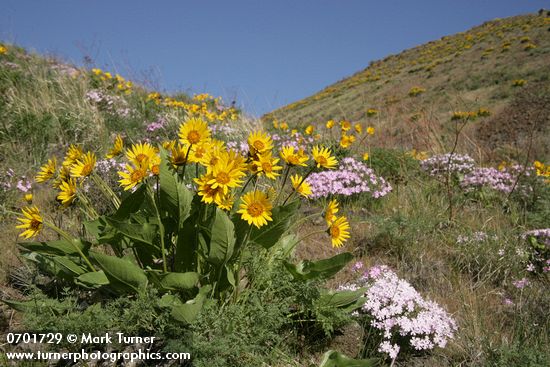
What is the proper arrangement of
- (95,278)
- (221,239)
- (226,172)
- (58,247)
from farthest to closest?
(58,247) < (95,278) < (221,239) < (226,172)

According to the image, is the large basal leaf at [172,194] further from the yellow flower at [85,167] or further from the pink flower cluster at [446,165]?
the pink flower cluster at [446,165]

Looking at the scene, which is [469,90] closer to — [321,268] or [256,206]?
[321,268]

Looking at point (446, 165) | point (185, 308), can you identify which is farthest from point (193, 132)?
point (446, 165)

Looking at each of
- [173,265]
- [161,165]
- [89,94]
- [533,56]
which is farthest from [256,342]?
[533,56]

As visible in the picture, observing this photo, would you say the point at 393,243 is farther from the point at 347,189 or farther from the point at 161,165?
the point at 161,165

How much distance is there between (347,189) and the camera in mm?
4812

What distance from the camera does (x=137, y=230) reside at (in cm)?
213

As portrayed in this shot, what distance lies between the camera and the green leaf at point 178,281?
206 centimetres

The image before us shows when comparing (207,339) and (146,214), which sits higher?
(146,214)

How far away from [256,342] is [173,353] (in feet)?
1.29

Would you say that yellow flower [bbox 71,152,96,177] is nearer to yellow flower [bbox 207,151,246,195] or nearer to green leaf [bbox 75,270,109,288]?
green leaf [bbox 75,270,109,288]

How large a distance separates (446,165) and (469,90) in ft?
48.2

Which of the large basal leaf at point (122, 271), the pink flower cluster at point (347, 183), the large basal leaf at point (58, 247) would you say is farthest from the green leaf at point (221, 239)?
the pink flower cluster at point (347, 183)

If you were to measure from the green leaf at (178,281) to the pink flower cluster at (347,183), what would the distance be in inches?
105
